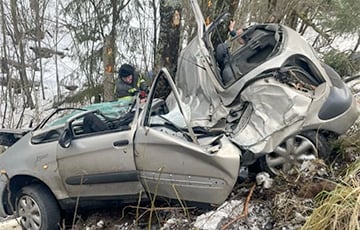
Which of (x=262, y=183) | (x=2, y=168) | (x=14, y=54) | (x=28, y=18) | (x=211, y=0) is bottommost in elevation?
(x=14, y=54)

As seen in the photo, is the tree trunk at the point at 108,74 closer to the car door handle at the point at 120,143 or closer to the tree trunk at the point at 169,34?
the tree trunk at the point at 169,34

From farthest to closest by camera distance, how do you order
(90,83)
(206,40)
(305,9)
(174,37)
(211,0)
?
(90,83), (305,9), (211,0), (174,37), (206,40)

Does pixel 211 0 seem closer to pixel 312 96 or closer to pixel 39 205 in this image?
pixel 312 96

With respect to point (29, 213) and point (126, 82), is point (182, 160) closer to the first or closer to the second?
point (29, 213)

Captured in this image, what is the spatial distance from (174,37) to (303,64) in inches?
138

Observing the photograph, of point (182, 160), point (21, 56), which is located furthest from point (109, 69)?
point (182, 160)

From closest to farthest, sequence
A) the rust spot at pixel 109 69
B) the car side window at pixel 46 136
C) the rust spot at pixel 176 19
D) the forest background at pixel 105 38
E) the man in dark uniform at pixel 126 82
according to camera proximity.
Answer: the car side window at pixel 46 136
the man in dark uniform at pixel 126 82
the rust spot at pixel 176 19
the forest background at pixel 105 38
the rust spot at pixel 109 69

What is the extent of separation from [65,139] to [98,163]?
0.53 metres

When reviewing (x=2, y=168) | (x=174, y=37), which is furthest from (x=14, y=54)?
(x=2, y=168)

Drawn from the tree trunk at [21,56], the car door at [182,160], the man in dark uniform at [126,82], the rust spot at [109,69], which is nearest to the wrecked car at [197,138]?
the car door at [182,160]

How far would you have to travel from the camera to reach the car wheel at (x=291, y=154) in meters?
5.66

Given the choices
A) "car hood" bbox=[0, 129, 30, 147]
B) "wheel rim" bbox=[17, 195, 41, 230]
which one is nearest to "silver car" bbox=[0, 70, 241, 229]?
"wheel rim" bbox=[17, 195, 41, 230]

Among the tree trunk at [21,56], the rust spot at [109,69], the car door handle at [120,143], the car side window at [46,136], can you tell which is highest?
the car door handle at [120,143]

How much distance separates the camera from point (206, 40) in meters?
6.49
